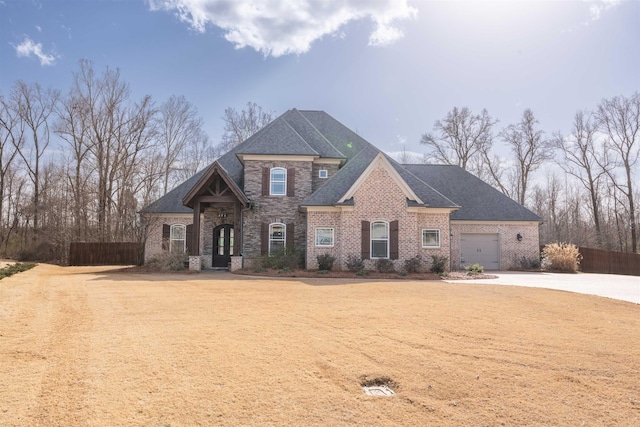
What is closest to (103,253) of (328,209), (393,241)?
(328,209)

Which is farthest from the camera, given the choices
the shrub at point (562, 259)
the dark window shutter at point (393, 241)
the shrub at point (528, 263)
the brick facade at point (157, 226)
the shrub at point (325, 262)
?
the brick facade at point (157, 226)

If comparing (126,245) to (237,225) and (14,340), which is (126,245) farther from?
(14,340)

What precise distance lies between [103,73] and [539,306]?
120 feet

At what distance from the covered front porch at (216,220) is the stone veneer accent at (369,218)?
371 cm

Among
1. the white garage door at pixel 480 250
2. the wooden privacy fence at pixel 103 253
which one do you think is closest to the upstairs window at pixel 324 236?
the white garage door at pixel 480 250

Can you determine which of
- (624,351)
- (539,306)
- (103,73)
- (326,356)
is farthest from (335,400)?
(103,73)

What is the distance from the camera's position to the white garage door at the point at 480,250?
23.3 m

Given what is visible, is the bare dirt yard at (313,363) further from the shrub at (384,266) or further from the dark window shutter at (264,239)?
the dark window shutter at (264,239)

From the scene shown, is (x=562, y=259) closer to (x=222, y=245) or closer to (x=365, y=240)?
(x=365, y=240)

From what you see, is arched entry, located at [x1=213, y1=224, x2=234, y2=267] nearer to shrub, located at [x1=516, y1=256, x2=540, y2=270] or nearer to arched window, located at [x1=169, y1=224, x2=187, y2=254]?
arched window, located at [x1=169, y1=224, x2=187, y2=254]

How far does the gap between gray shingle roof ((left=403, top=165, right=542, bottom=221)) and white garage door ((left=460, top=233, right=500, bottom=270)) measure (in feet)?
3.73

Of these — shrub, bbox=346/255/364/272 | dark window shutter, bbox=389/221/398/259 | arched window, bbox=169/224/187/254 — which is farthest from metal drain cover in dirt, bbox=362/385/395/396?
arched window, bbox=169/224/187/254

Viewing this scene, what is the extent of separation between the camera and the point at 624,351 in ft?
18.8

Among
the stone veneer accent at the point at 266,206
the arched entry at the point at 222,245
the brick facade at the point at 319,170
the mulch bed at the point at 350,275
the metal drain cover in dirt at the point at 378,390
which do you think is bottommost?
the metal drain cover in dirt at the point at 378,390
